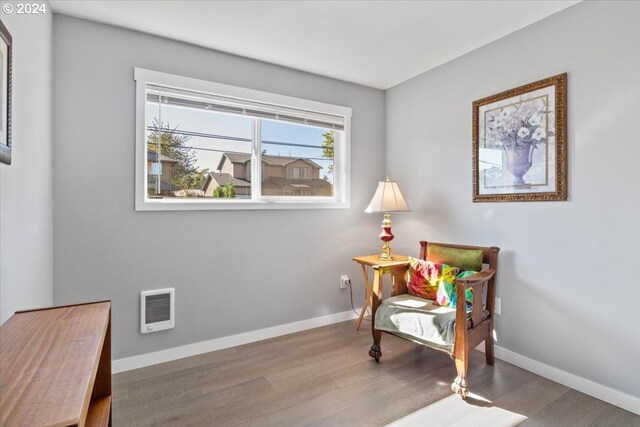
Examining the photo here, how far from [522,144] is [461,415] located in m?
1.75

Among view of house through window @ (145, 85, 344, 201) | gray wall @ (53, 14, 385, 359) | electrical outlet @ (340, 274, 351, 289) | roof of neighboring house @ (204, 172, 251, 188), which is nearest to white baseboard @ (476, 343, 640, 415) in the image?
electrical outlet @ (340, 274, 351, 289)

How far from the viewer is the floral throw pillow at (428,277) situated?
2.40 m

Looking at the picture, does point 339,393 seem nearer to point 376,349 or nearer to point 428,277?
point 376,349

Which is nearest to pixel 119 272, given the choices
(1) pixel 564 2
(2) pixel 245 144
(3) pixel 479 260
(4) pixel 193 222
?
(4) pixel 193 222

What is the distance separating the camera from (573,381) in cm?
206

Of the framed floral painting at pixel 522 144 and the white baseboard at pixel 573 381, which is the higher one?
the framed floral painting at pixel 522 144

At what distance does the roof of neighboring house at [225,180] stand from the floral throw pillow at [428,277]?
1523 mm

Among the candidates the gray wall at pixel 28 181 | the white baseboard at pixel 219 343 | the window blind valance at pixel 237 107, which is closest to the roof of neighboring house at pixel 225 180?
the window blind valance at pixel 237 107

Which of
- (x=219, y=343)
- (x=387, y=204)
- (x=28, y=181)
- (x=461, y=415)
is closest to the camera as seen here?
(x=28, y=181)

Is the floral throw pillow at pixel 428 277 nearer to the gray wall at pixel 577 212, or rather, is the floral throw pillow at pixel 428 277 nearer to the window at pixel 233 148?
the gray wall at pixel 577 212

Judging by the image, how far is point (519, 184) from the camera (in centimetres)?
234

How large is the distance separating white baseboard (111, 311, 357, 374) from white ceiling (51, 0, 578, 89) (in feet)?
7.38

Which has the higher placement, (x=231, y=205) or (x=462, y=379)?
(x=231, y=205)

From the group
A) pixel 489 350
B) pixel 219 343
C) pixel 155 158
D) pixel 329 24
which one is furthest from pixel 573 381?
pixel 155 158
